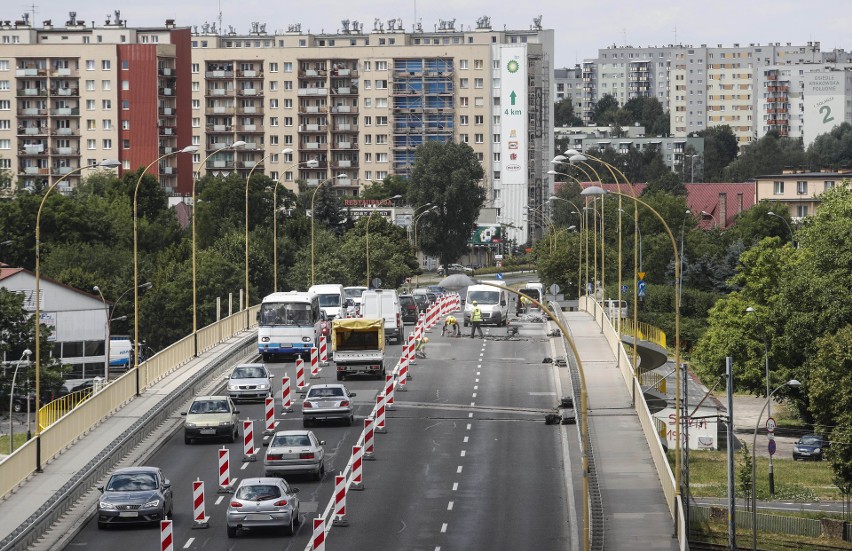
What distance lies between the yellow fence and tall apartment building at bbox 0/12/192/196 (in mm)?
100278

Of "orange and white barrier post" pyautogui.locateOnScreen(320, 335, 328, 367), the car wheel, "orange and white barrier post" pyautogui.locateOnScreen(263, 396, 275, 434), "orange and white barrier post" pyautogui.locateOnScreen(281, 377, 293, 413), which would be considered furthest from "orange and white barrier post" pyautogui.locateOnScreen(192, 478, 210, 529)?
"orange and white barrier post" pyautogui.locateOnScreen(320, 335, 328, 367)

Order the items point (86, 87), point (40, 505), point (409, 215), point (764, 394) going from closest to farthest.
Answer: point (40, 505)
point (764, 394)
point (409, 215)
point (86, 87)

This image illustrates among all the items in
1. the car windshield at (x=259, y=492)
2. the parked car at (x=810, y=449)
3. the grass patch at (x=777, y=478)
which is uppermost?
the car windshield at (x=259, y=492)

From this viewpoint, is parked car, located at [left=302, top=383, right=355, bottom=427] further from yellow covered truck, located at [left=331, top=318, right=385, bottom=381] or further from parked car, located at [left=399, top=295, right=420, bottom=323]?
parked car, located at [left=399, top=295, right=420, bottom=323]

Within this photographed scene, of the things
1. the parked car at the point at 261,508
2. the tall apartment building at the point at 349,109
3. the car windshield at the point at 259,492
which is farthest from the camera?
the tall apartment building at the point at 349,109

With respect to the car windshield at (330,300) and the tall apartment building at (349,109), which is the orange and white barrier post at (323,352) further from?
the tall apartment building at (349,109)

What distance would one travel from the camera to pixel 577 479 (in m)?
40.4

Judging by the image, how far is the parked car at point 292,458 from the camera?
38938mm

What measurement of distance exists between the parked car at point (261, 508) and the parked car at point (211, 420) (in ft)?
36.6

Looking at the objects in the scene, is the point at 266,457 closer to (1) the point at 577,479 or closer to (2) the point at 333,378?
(1) the point at 577,479

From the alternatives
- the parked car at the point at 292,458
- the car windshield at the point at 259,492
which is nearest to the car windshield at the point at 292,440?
the parked car at the point at 292,458

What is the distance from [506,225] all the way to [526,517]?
446ft

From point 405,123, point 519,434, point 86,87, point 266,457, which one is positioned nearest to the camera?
point 266,457

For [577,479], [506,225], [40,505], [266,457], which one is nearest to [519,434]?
[577,479]
